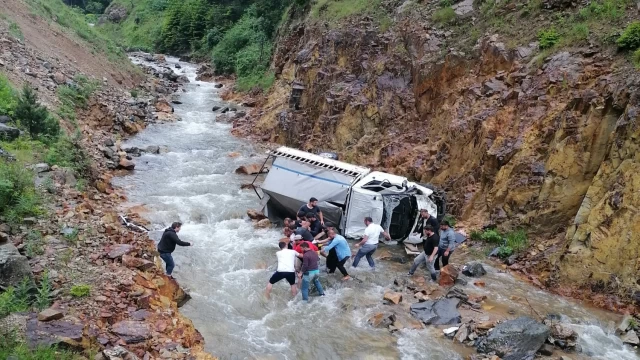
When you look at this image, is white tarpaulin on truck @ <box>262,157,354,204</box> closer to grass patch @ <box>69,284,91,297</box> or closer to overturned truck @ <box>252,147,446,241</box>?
overturned truck @ <box>252,147,446,241</box>

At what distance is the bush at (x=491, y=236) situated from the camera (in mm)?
13203

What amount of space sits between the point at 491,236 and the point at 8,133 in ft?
45.4

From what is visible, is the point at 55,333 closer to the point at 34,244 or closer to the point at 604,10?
the point at 34,244

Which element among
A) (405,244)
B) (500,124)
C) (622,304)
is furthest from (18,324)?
(500,124)

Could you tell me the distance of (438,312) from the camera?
10.3 metres

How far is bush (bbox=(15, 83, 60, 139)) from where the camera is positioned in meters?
16.2

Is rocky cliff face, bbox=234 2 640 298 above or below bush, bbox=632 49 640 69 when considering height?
below

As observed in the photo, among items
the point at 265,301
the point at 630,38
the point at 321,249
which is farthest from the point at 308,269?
the point at 630,38

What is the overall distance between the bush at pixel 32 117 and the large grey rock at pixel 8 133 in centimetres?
84

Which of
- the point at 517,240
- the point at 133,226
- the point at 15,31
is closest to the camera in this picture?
the point at 517,240

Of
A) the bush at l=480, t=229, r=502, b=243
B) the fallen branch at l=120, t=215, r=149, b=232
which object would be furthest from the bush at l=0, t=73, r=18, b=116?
the bush at l=480, t=229, r=502, b=243

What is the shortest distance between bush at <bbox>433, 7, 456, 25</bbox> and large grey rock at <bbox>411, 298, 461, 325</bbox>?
12.5 metres

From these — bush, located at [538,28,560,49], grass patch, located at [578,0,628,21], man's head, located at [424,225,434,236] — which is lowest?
man's head, located at [424,225,434,236]

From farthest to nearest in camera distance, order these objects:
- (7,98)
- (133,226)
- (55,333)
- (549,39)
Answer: (7,98) < (549,39) < (133,226) < (55,333)
